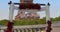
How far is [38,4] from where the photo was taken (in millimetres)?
2445

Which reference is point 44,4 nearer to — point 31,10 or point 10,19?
point 31,10

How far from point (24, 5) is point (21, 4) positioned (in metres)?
0.04

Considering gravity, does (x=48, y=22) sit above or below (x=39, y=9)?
below

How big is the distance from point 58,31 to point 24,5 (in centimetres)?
341

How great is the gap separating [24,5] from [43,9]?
Answer: 9.4 inches

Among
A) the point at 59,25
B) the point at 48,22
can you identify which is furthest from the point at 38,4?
the point at 59,25

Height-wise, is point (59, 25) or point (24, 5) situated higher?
point (24, 5)

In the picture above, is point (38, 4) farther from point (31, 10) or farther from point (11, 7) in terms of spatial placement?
point (11, 7)

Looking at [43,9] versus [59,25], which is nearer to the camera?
[43,9]

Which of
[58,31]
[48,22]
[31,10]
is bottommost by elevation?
[58,31]

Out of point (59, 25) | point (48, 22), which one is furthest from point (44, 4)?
point (59, 25)

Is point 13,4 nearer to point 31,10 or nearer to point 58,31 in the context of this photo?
point 31,10

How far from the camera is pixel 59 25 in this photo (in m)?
5.63

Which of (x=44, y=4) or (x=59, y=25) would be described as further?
(x=59, y=25)
